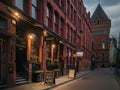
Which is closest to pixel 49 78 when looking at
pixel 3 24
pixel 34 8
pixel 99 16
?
pixel 3 24

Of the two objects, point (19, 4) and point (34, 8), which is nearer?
point (19, 4)

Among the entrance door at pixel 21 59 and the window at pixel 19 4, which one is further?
the entrance door at pixel 21 59

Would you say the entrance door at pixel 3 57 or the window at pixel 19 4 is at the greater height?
the window at pixel 19 4

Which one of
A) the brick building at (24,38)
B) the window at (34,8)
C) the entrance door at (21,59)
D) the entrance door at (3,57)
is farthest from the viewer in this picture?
the window at (34,8)

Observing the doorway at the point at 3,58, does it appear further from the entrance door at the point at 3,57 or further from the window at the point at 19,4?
the window at the point at 19,4

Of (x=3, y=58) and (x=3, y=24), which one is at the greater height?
(x=3, y=24)

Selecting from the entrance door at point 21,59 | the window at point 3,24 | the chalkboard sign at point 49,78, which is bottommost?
the chalkboard sign at point 49,78

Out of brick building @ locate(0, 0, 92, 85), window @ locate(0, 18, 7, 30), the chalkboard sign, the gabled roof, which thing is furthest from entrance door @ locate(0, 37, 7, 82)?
the gabled roof

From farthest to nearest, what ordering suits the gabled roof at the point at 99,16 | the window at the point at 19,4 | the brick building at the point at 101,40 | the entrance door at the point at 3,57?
the gabled roof at the point at 99,16 → the brick building at the point at 101,40 → the window at the point at 19,4 → the entrance door at the point at 3,57

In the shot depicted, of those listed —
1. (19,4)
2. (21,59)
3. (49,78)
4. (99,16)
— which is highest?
(99,16)

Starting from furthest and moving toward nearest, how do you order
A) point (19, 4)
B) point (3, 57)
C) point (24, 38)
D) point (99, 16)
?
point (99, 16)
point (24, 38)
point (19, 4)
point (3, 57)

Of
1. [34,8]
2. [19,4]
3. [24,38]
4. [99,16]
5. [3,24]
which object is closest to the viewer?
[3,24]

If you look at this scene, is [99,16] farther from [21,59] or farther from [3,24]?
[3,24]

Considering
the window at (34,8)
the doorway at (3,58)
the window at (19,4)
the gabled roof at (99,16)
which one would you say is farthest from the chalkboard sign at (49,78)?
the gabled roof at (99,16)
